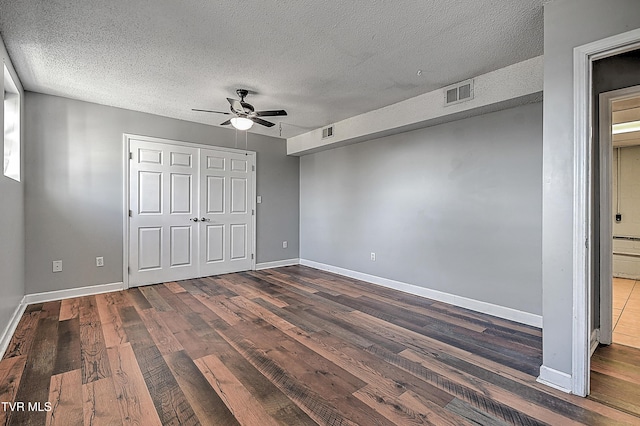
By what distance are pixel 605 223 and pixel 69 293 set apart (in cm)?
605

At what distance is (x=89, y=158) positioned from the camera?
4.11 m

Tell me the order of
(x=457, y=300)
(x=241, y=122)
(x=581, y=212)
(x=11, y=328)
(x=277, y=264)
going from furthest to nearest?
1. (x=277, y=264)
2. (x=457, y=300)
3. (x=241, y=122)
4. (x=11, y=328)
5. (x=581, y=212)

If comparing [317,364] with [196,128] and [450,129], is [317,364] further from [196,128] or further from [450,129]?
[196,128]

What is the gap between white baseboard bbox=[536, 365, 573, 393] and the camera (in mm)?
1971

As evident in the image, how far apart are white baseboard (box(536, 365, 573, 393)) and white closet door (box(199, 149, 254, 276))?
4.59 m

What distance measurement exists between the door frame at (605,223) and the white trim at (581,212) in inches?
40.4

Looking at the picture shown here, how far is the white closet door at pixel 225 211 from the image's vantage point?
5137mm

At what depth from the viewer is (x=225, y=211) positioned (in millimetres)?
5371

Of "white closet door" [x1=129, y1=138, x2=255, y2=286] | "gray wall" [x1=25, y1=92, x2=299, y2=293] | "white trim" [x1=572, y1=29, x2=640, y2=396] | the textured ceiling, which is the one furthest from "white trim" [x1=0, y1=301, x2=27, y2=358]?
"white trim" [x1=572, y1=29, x2=640, y2=396]

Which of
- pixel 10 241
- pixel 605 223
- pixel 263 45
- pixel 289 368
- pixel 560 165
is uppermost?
pixel 263 45

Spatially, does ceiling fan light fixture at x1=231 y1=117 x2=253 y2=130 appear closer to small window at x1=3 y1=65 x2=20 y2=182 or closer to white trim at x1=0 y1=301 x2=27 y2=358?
small window at x1=3 y1=65 x2=20 y2=182

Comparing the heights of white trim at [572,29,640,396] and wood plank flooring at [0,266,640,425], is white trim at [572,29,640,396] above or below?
above

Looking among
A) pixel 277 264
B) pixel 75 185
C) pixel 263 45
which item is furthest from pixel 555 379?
pixel 75 185

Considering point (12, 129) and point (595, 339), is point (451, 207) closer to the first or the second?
point (595, 339)
